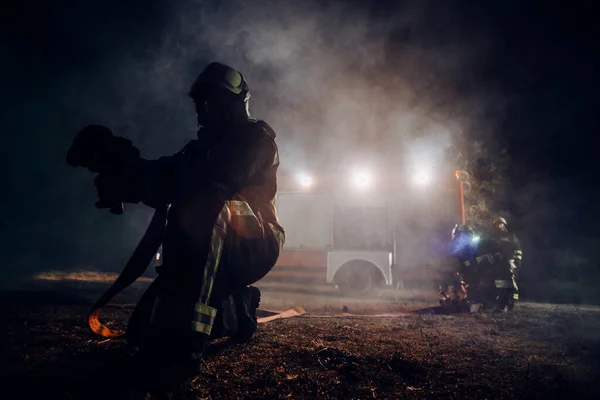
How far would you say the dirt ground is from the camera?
1.66 meters

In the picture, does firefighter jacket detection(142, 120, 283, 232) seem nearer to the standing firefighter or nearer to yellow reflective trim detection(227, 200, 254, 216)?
yellow reflective trim detection(227, 200, 254, 216)

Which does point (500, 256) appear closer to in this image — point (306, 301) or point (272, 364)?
point (306, 301)

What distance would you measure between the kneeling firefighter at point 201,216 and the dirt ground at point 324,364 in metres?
0.25

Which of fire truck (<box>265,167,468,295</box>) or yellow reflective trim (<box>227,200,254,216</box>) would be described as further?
fire truck (<box>265,167,468,295</box>)

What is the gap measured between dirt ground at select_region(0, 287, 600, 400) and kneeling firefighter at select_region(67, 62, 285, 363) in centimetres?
25

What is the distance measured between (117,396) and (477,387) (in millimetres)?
2046

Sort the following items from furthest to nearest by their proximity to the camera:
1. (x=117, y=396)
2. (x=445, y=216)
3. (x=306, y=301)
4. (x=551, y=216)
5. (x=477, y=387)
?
(x=551, y=216) < (x=445, y=216) < (x=306, y=301) < (x=477, y=387) < (x=117, y=396)

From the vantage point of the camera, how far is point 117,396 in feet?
4.45

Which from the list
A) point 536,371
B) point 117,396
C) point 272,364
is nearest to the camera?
point 117,396

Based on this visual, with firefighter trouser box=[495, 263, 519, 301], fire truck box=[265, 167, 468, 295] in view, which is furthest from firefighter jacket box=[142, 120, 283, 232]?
fire truck box=[265, 167, 468, 295]

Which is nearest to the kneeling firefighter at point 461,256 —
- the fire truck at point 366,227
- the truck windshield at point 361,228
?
the fire truck at point 366,227

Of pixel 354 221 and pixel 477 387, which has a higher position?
pixel 354 221

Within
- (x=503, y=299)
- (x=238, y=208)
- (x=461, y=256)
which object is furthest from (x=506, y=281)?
(x=238, y=208)

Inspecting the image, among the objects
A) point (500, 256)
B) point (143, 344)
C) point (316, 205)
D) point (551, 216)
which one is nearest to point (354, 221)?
point (316, 205)
